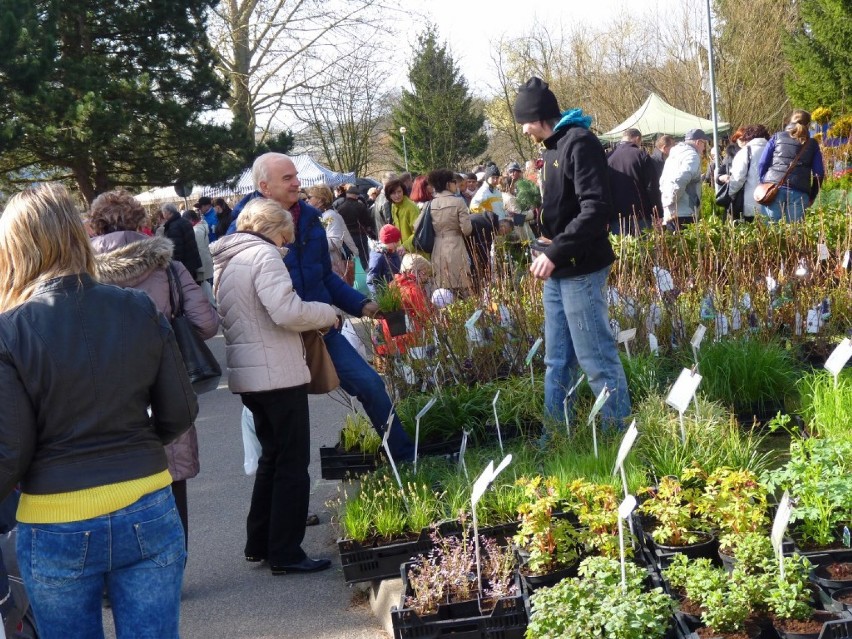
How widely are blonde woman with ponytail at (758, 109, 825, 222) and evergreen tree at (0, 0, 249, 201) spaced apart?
12.2 meters

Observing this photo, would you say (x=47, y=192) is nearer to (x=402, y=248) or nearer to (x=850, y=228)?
(x=850, y=228)

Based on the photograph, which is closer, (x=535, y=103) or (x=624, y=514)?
(x=624, y=514)

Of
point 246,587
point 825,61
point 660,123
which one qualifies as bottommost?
point 246,587

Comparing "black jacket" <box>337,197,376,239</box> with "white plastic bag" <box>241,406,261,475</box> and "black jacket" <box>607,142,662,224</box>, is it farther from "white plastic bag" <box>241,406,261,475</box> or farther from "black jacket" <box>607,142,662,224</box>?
"white plastic bag" <box>241,406,261,475</box>

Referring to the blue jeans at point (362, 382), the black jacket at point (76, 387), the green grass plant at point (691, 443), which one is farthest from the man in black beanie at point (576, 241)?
the black jacket at point (76, 387)

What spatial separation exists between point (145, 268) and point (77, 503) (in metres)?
1.83

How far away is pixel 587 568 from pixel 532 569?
38cm

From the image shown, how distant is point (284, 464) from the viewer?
15.2 feet

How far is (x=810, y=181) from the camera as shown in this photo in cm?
945

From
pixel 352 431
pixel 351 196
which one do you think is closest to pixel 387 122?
pixel 351 196

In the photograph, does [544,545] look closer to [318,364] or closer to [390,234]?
[318,364]

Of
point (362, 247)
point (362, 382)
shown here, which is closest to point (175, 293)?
point (362, 382)

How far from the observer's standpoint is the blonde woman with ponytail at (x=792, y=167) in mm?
9234

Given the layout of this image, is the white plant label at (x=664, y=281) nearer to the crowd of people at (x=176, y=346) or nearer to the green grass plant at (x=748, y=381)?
the green grass plant at (x=748, y=381)
